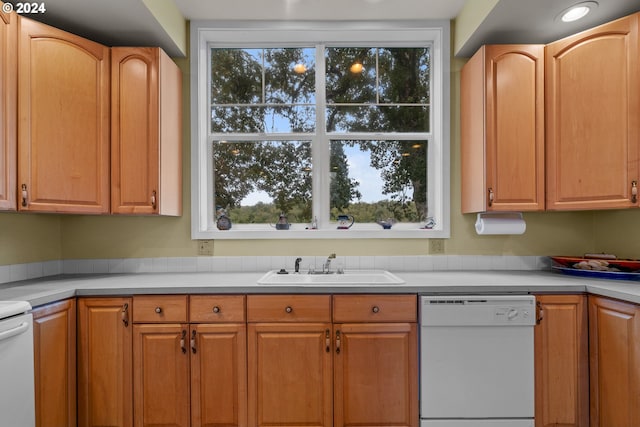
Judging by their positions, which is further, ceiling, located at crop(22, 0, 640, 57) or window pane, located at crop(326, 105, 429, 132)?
window pane, located at crop(326, 105, 429, 132)

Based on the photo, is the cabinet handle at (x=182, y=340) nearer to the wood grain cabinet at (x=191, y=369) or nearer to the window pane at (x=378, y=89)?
the wood grain cabinet at (x=191, y=369)

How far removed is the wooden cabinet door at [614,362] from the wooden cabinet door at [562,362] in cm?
4

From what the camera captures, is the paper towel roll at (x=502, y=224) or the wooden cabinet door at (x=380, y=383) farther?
the paper towel roll at (x=502, y=224)

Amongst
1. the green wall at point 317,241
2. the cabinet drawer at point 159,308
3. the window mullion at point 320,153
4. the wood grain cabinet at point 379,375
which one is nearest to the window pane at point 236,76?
the green wall at point 317,241

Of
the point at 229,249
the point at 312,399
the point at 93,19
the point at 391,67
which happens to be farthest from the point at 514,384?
the point at 93,19

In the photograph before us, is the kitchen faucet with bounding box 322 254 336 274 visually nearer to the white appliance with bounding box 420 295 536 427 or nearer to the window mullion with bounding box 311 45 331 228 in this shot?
the window mullion with bounding box 311 45 331 228

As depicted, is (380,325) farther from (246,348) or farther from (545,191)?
(545,191)

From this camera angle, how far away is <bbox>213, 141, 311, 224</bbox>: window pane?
257 cm

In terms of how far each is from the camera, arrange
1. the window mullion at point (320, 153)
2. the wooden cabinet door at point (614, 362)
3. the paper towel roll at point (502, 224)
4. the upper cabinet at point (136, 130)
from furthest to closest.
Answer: the window mullion at point (320, 153), the paper towel roll at point (502, 224), the upper cabinet at point (136, 130), the wooden cabinet door at point (614, 362)

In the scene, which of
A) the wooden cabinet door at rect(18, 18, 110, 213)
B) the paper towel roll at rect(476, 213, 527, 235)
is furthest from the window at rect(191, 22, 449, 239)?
the wooden cabinet door at rect(18, 18, 110, 213)

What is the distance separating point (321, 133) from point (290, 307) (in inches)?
53.7

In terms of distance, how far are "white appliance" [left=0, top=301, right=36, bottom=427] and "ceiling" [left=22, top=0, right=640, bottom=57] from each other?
1.64m

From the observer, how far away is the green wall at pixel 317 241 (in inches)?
94.7

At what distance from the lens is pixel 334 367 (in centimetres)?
181
